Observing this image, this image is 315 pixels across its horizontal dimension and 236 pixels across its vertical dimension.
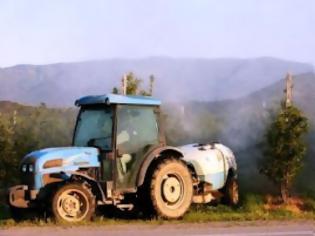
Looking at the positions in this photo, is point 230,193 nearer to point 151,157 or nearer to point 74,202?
point 151,157

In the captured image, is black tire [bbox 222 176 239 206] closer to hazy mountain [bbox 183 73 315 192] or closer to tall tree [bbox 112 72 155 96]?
hazy mountain [bbox 183 73 315 192]

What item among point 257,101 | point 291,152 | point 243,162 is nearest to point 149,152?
point 291,152

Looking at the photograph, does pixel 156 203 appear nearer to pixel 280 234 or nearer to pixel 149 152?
pixel 149 152

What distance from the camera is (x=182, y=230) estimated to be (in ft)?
32.8

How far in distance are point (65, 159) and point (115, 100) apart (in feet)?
4.74

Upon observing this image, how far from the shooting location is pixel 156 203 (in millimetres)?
12195

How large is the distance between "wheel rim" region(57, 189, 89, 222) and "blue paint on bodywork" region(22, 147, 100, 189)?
498 mm

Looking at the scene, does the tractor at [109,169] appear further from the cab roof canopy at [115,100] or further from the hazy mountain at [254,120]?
the hazy mountain at [254,120]

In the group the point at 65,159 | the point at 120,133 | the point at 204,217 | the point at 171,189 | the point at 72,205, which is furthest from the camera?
the point at 171,189

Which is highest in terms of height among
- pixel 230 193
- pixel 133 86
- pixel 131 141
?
pixel 133 86

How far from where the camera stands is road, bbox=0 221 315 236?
952cm

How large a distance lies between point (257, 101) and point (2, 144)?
19184mm

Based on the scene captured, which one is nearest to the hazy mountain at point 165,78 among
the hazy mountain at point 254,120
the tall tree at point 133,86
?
the hazy mountain at point 254,120

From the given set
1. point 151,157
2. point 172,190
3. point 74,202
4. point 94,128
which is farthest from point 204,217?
point 94,128
